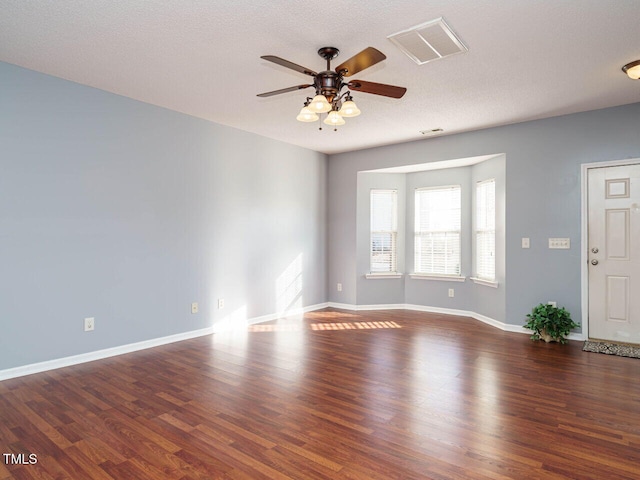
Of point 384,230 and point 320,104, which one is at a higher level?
point 320,104

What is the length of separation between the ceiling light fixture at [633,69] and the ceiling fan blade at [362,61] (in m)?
2.47

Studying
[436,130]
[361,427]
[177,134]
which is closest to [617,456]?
[361,427]

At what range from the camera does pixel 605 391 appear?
10.1 ft

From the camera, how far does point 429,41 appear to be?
289 cm

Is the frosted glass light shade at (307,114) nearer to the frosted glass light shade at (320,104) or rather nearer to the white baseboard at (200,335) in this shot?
the frosted glass light shade at (320,104)

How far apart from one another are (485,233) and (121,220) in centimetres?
493

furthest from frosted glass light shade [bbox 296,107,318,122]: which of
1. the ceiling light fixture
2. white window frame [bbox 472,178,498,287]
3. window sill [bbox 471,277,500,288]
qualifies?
window sill [bbox 471,277,500,288]

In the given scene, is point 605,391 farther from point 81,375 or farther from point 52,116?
point 52,116

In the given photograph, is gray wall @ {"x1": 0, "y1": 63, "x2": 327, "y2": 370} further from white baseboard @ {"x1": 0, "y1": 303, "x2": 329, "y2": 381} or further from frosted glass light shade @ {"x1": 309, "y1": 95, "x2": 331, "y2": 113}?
frosted glass light shade @ {"x1": 309, "y1": 95, "x2": 331, "y2": 113}

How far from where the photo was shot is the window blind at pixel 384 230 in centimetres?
672

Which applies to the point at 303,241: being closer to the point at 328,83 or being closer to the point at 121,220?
the point at 121,220

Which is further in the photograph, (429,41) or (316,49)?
(316,49)

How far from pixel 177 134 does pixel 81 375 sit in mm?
2802

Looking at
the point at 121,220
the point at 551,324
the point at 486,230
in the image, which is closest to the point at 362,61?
the point at 121,220
